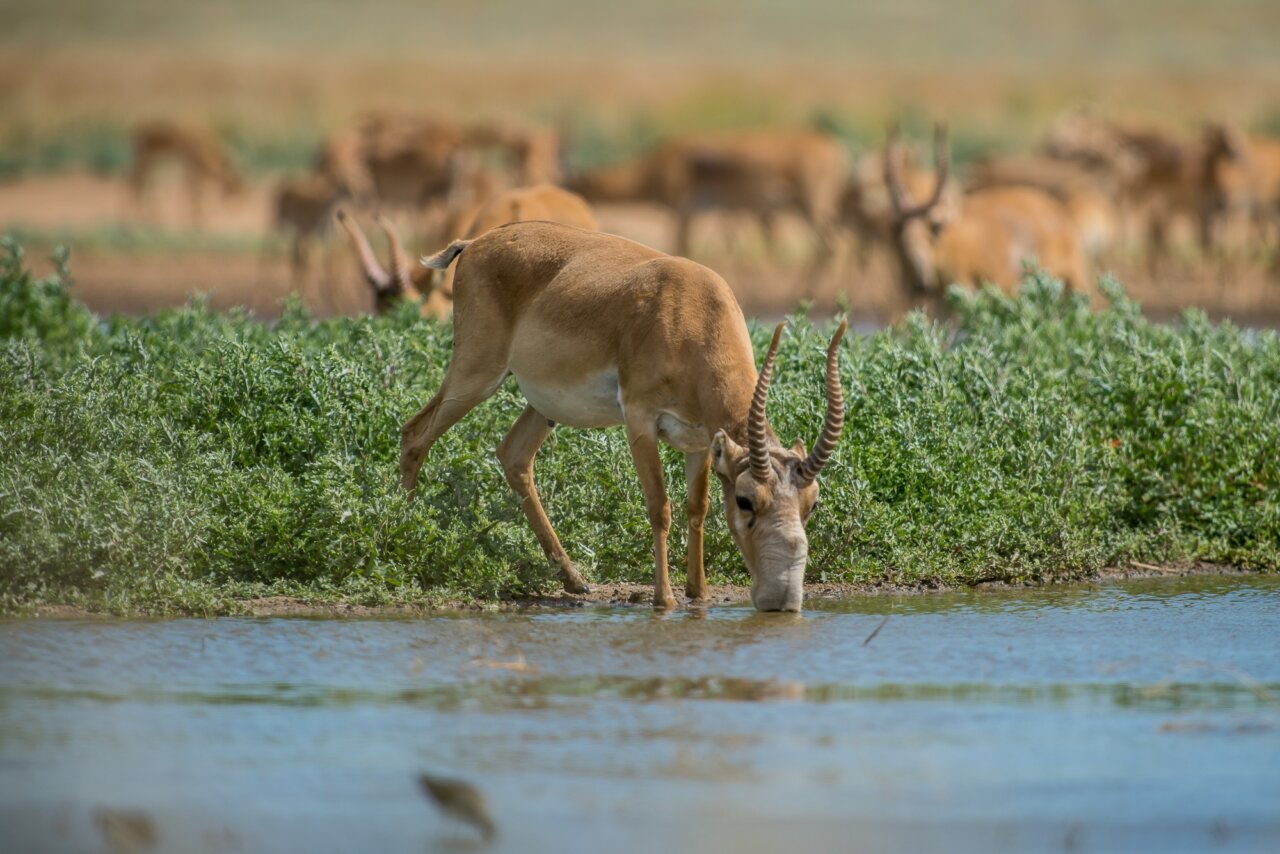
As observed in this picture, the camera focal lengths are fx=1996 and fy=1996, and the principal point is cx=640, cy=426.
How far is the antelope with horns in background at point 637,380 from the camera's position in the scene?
8.23 m

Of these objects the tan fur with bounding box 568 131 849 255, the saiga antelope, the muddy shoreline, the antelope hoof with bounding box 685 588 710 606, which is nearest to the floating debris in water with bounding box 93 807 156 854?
the muddy shoreline

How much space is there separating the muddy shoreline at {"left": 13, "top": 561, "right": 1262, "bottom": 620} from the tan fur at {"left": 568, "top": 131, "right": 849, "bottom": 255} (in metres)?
20.2

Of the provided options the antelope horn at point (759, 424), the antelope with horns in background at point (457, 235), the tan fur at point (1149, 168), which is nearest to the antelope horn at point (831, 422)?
the antelope horn at point (759, 424)

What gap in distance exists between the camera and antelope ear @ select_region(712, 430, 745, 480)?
27.0ft

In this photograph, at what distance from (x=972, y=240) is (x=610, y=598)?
371 inches

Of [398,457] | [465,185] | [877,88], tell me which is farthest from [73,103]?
[398,457]

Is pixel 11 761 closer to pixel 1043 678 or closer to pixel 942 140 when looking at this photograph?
pixel 1043 678

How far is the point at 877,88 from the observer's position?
5956cm

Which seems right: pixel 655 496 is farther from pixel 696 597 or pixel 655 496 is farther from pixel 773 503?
pixel 773 503

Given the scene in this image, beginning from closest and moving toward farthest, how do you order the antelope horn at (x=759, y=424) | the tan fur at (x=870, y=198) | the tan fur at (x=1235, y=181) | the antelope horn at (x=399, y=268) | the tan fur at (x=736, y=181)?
the antelope horn at (x=759, y=424) → the antelope horn at (x=399, y=268) → the tan fur at (x=870, y=198) → the tan fur at (x=1235, y=181) → the tan fur at (x=736, y=181)

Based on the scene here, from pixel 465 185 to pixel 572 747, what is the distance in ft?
75.8

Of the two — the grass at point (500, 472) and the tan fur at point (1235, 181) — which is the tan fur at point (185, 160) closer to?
the tan fur at point (1235, 181)

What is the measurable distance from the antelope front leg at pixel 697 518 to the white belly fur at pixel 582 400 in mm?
442

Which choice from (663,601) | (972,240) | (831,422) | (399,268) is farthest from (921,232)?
(831,422)
